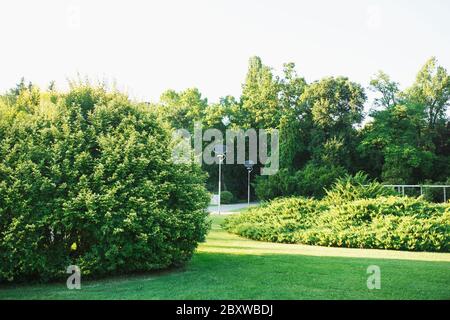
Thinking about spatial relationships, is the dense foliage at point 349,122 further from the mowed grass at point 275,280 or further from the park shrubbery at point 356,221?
the mowed grass at point 275,280

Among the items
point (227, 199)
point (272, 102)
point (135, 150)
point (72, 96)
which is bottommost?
point (227, 199)

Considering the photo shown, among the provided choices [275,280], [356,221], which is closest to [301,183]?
[356,221]

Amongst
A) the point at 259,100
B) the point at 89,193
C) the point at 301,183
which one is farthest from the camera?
the point at 259,100

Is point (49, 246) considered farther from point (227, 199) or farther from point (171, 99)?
point (171, 99)

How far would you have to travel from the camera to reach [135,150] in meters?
9.34

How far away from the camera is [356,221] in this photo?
1505cm

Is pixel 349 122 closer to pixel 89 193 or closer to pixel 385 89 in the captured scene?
pixel 385 89

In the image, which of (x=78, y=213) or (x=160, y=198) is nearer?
(x=78, y=213)

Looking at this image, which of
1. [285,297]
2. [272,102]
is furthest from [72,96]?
[272,102]

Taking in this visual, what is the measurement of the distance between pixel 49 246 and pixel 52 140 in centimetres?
222

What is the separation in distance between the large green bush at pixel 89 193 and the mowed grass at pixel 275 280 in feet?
1.76

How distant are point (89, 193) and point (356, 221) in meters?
9.79

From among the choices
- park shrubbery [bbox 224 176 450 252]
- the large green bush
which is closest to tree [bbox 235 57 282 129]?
park shrubbery [bbox 224 176 450 252]

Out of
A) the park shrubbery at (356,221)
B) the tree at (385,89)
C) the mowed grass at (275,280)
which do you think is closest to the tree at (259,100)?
the tree at (385,89)
